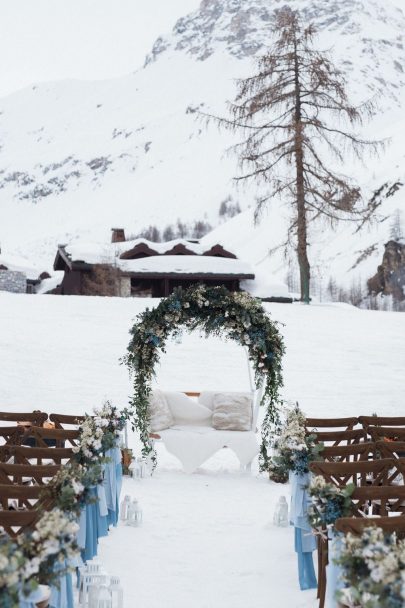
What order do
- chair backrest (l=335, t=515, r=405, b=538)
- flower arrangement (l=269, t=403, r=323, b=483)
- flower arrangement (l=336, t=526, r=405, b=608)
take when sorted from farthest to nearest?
1. flower arrangement (l=269, t=403, r=323, b=483)
2. chair backrest (l=335, t=515, r=405, b=538)
3. flower arrangement (l=336, t=526, r=405, b=608)

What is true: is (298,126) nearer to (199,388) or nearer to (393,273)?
(199,388)

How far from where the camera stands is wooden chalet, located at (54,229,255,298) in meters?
31.7

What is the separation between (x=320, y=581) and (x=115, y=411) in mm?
3315

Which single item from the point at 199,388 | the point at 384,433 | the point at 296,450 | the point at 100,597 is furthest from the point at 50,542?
the point at 199,388

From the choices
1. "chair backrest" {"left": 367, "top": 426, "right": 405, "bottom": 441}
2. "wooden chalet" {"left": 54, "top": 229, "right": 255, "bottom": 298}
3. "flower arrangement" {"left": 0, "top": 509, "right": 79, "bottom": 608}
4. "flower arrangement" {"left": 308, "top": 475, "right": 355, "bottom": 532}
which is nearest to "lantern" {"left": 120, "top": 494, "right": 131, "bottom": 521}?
"chair backrest" {"left": 367, "top": 426, "right": 405, "bottom": 441}

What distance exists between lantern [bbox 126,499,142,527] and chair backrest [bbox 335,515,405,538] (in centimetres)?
416

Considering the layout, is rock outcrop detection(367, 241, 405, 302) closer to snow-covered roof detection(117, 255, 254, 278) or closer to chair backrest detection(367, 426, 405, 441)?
snow-covered roof detection(117, 255, 254, 278)

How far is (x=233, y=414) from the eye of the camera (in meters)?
11.3

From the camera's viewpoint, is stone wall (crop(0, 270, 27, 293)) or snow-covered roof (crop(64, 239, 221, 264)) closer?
snow-covered roof (crop(64, 239, 221, 264))

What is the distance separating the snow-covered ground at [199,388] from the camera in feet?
21.2

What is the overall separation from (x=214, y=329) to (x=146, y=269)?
20532 mm

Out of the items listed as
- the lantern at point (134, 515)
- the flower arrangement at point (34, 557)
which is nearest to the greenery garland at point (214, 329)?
the lantern at point (134, 515)

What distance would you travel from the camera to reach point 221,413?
11.4 m

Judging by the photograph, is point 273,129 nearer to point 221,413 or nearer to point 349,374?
point 349,374
